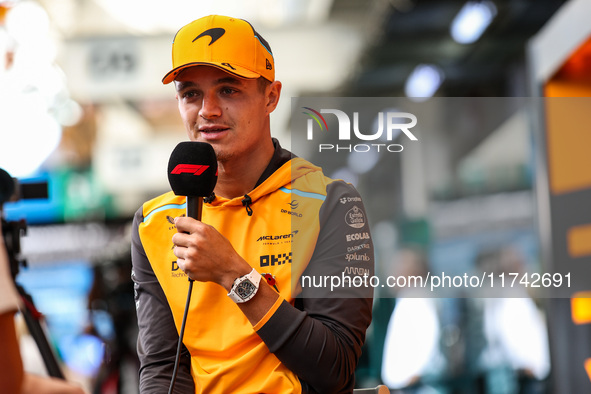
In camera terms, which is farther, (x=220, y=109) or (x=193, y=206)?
(x=220, y=109)

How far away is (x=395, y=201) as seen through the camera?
2.21 metres

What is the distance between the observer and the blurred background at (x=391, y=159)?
2.27 m

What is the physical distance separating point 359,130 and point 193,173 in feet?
2.11

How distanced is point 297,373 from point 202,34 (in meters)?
0.75

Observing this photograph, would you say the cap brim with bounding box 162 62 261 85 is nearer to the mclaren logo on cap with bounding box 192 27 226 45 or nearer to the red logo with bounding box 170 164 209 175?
the mclaren logo on cap with bounding box 192 27 226 45

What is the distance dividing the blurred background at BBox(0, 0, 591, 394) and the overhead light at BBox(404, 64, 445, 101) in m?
0.03

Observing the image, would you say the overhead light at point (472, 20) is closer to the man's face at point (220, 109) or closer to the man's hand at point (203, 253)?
the man's face at point (220, 109)

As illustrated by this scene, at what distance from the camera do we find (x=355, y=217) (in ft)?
5.51

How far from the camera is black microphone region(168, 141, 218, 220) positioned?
1413 millimetres

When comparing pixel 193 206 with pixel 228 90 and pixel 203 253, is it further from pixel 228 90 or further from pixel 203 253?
pixel 228 90

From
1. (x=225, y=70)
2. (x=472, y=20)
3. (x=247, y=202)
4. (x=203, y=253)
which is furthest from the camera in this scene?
(x=472, y=20)

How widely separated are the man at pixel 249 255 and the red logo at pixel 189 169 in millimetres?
129

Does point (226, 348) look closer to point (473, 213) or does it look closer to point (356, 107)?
point (356, 107)

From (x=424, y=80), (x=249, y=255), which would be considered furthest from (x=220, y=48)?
(x=424, y=80)
